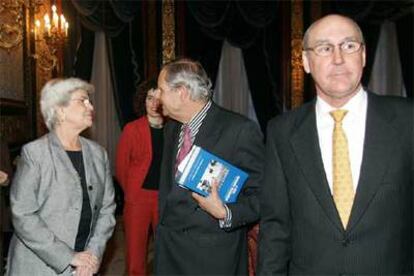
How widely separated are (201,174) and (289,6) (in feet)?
23.2

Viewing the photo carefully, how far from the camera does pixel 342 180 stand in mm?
1764

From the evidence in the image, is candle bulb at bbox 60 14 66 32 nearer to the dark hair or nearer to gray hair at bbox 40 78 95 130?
the dark hair

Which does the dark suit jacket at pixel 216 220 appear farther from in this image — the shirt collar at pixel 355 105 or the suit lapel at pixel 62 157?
the shirt collar at pixel 355 105

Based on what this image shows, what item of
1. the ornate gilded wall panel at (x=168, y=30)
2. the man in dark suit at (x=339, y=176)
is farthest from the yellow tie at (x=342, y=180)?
the ornate gilded wall panel at (x=168, y=30)

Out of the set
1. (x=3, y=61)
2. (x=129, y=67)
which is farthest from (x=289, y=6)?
(x=3, y=61)

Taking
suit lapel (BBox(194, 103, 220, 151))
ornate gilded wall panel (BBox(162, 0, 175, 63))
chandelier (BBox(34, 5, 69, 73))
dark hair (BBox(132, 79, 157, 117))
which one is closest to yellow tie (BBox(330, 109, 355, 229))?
suit lapel (BBox(194, 103, 220, 151))

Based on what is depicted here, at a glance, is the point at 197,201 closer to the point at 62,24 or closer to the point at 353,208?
the point at 353,208

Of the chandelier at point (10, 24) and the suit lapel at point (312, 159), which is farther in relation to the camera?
the chandelier at point (10, 24)

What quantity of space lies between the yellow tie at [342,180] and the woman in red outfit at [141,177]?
8.09ft

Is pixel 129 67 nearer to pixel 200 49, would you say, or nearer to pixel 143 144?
pixel 200 49

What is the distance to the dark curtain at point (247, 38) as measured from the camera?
8320 mm

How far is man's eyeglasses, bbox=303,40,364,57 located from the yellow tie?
0.29 m

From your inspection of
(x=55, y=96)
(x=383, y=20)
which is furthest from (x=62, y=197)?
(x=383, y=20)

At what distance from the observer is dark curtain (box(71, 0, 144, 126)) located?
7.92 metres
